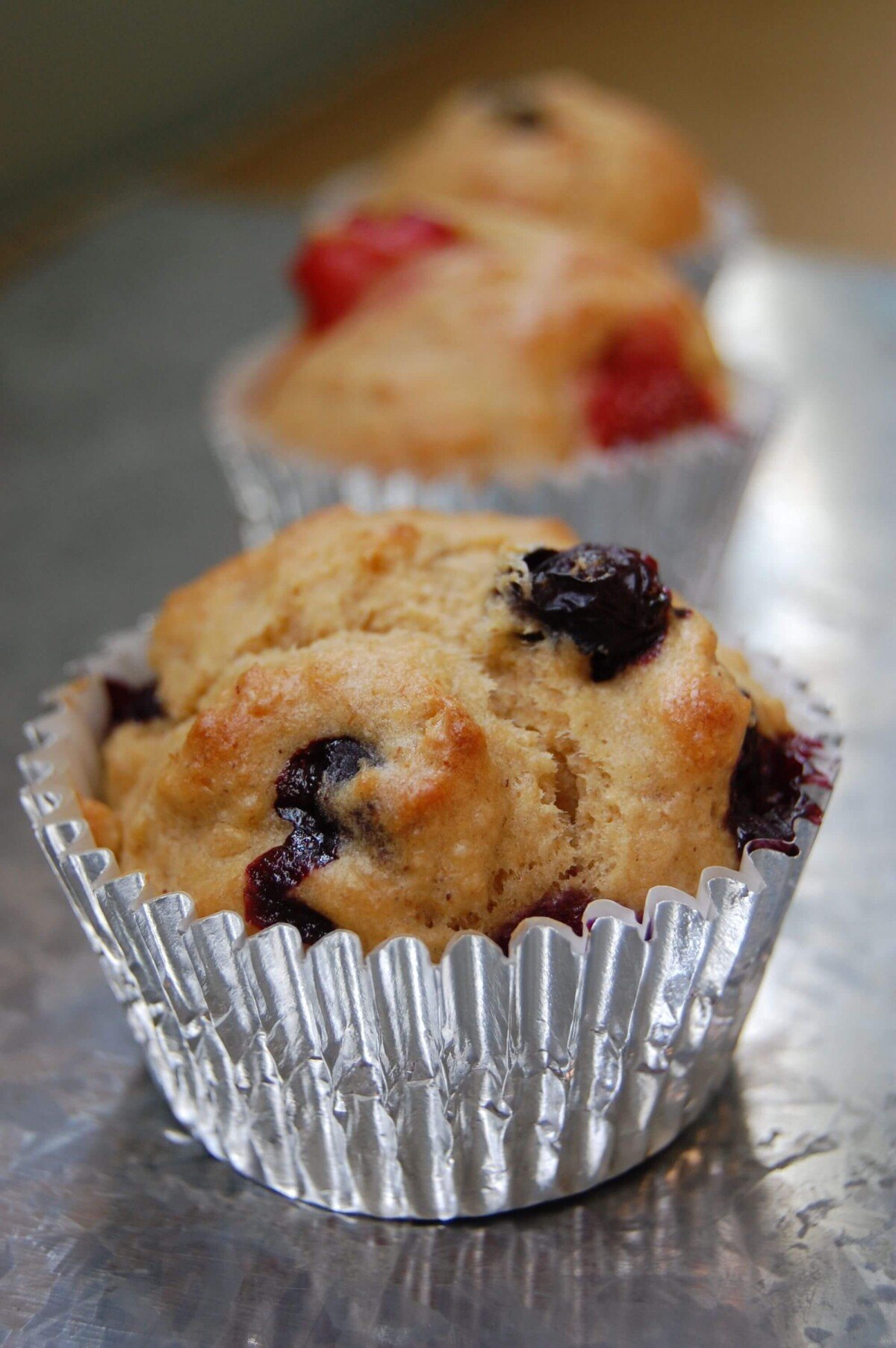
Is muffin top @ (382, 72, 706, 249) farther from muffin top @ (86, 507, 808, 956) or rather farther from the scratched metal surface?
muffin top @ (86, 507, 808, 956)

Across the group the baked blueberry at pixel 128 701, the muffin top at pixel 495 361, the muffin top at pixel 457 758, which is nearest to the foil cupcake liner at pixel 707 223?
the muffin top at pixel 495 361

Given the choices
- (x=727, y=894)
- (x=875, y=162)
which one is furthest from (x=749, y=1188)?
(x=875, y=162)

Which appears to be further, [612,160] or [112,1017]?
[612,160]

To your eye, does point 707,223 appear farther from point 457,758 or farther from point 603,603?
point 457,758

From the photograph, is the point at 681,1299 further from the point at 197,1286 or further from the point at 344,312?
the point at 344,312

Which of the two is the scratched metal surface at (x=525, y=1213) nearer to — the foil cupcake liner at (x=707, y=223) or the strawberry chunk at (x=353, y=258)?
the strawberry chunk at (x=353, y=258)

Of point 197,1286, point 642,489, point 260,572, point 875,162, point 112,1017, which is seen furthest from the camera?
point 875,162

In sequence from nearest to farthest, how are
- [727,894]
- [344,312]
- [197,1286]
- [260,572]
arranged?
[727,894]
[197,1286]
[260,572]
[344,312]

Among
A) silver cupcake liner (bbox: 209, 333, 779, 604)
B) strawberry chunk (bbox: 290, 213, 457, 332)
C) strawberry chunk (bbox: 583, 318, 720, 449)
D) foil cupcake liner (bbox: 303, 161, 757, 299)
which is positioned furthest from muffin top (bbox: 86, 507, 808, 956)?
foil cupcake liner (bbox: 303, 161, 757, 299)
